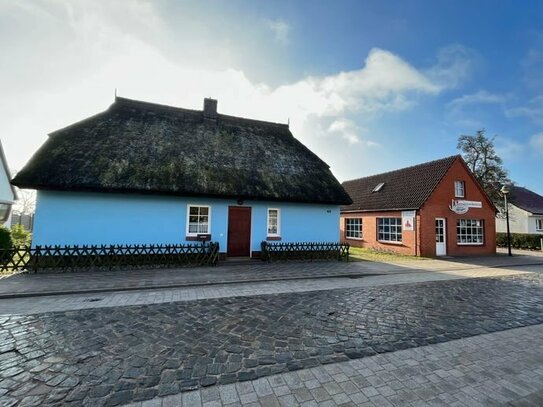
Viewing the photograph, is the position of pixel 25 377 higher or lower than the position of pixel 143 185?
lower

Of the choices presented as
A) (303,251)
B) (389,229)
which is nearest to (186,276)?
(303,251)

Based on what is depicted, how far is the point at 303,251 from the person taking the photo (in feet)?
47.6

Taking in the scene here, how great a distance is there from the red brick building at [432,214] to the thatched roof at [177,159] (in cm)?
597

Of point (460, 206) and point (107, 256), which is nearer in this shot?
point (107, 256)

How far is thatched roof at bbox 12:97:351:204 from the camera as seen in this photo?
11633 millimetres

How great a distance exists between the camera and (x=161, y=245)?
12367mm

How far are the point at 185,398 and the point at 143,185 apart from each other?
10178 millimetres

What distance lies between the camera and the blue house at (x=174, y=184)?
37.6 feet

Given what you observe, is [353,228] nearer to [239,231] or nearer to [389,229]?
[389,229]

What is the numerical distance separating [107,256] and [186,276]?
3.82 meters

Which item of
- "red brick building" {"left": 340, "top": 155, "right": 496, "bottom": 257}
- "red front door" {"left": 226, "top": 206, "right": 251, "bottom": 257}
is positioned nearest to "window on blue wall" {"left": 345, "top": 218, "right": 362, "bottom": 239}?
"red brick building" {"left": 340, "top": 155, "right": 496, "bottom": 257}

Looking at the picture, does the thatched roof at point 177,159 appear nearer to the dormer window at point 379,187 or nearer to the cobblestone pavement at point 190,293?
the cobblestone pavement at point 190,293

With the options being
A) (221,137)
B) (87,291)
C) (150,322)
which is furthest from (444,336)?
(221,137)

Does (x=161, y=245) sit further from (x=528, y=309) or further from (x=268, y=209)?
(x=528, y=309)
